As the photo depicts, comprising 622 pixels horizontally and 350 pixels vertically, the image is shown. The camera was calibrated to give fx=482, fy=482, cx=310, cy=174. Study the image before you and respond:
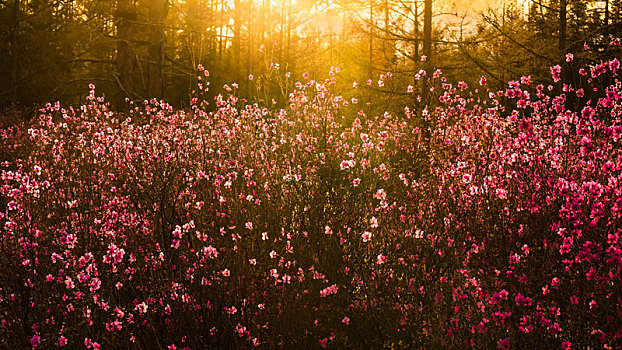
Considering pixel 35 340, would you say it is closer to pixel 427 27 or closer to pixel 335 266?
pixel 335 266

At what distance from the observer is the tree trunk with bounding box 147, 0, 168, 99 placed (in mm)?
11781

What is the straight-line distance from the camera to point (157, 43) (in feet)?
41.2

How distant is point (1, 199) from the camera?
573 centimetres

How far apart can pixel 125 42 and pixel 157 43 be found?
1.21m

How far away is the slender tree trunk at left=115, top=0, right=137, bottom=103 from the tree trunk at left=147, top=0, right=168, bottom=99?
47cm

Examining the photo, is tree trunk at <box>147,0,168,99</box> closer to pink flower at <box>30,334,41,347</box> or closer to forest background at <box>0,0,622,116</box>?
forest background at <box>0,0,622,116</box>

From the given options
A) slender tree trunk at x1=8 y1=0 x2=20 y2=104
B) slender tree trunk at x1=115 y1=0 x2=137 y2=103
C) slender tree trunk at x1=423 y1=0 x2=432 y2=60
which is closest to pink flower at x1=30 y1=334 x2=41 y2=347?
slender tree trunk at x1=423 y1=0 x2=432 y2=60

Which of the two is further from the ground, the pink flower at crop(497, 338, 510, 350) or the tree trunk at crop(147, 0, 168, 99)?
the tree trunk at crop(147, 0, 168, 99)

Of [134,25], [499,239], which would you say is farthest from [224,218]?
[134,25]

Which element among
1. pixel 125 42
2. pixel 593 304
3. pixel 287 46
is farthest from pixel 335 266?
pixel 287 46

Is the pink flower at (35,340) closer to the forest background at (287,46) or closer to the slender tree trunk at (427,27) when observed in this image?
the forest background at (287,46)

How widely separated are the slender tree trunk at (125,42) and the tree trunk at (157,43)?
0.47 metres

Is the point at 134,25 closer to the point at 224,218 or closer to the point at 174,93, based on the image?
the point at 224,218

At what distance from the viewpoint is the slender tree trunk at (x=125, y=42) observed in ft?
36.1
